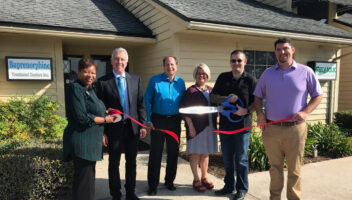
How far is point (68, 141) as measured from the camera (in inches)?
98.1

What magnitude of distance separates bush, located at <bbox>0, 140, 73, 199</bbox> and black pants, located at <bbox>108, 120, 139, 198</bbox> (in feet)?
1.86

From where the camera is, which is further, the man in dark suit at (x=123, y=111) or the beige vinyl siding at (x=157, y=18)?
the beige vinyl siding at (x=157, y=18)

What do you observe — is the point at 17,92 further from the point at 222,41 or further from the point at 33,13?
the point at 222,41

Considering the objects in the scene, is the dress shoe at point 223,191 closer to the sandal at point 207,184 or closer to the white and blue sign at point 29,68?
the sandal at point 207,184

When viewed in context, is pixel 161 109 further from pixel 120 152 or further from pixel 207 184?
pixel 207 184

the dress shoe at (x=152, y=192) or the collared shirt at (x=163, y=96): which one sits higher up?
the collared shirt at (x=163, y=96)

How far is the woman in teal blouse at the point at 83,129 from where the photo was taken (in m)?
2.40

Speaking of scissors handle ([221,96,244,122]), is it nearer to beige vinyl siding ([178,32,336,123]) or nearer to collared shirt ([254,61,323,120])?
collared shirt ([254,61,323,120])

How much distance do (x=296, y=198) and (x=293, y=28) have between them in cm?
479

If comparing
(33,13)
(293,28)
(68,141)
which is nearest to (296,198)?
(68,141)

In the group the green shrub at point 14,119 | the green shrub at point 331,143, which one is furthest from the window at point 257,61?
the green shrub at point 14,119

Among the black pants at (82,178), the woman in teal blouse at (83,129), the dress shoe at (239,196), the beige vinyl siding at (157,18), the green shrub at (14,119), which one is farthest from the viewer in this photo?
the beige vinyl siding at (157,18)

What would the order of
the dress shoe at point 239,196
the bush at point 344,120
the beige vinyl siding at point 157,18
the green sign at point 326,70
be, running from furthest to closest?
the bush at point 344,120 → the green sign at point 326,70 → the beige vinyl siding at point 157,18 → the dress shoe at point 239,196

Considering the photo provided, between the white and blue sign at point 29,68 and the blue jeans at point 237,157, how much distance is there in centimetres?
444
